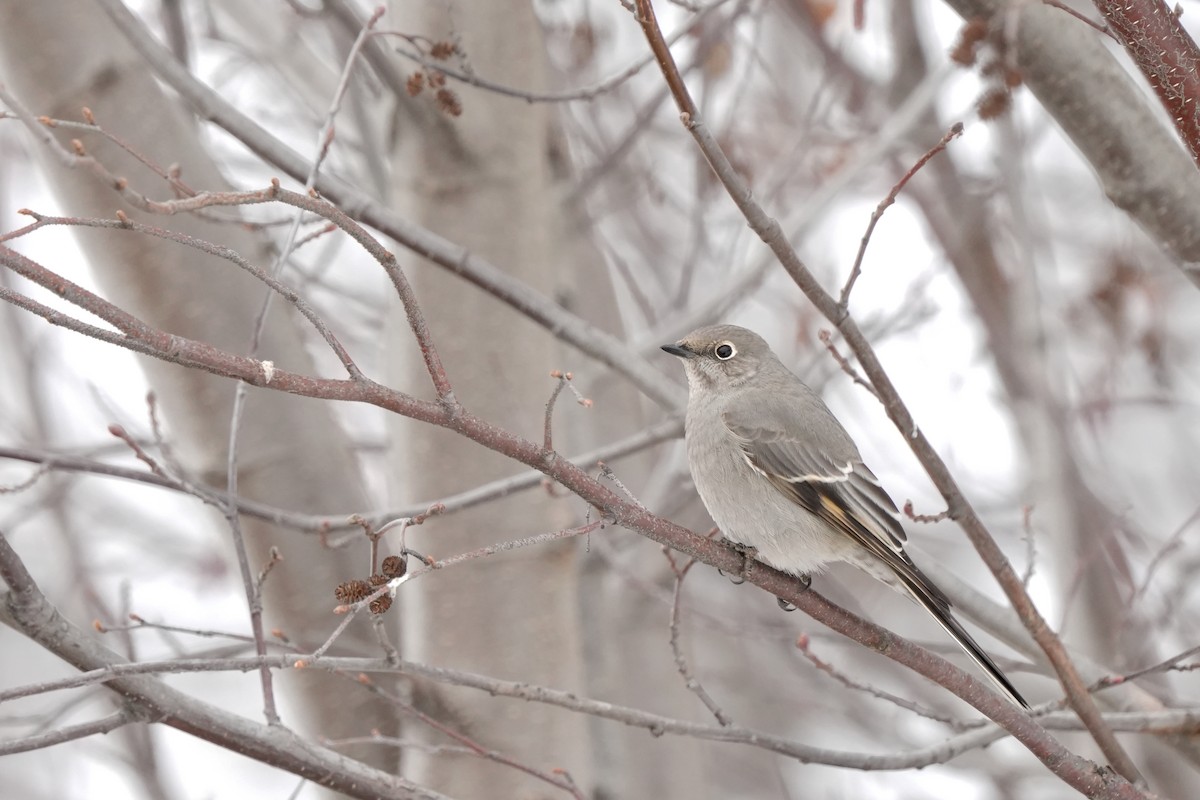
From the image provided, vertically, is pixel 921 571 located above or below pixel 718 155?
below

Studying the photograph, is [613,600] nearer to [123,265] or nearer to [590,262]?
[590,262]

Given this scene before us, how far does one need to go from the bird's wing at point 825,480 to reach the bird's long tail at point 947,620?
10 centimetres

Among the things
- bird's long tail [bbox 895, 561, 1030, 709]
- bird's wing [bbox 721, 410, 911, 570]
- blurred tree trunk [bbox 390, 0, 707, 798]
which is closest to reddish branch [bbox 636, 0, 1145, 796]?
bird's long tail [bbox 895, 561, 1030, 709]

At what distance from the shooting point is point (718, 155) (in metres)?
2.30

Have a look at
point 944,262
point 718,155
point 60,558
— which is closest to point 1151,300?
point 944,262

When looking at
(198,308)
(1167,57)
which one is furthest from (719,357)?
(1167,57)

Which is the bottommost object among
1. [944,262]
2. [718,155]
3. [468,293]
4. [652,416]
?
[718,155]

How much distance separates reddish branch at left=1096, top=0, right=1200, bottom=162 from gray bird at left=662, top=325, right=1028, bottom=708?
4.86ft

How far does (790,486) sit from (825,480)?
12 cm

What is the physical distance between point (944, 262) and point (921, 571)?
289 cm

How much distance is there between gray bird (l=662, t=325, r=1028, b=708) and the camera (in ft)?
11.8

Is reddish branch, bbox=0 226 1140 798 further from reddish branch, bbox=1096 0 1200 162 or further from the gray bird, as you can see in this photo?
reddish branch, bbox=1096 0 1200 162

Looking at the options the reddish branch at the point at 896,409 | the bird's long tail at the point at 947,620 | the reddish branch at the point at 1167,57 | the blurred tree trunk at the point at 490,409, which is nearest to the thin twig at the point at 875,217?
the reddish branch at the point at 896,409

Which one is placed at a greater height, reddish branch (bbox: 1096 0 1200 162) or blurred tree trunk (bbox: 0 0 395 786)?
blurred tree trunk (bbox: 0 0 395 786)
